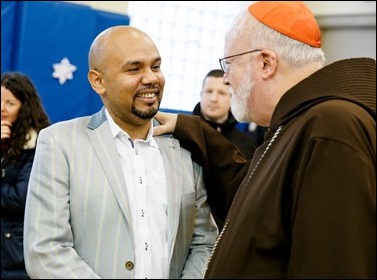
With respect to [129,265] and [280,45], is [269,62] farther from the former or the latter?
[129,265]

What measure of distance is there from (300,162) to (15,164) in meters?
2.68

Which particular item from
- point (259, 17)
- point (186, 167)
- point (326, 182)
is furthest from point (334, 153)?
point (186, 167)

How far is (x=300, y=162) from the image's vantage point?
5.31ft

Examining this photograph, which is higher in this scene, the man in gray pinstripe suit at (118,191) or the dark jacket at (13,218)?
the man in gray pinstripe suit at (118,191)

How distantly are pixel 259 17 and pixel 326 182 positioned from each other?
76 centimetres

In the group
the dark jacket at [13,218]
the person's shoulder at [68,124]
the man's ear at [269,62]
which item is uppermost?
the man's ear at [269,62]

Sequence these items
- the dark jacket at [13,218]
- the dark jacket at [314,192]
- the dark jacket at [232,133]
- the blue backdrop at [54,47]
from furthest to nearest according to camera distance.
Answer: the blue backdrop at [54,47] < the dark jacket at [232,133] < the dark jacket at [13,218] < the dark jacket at [314,192]

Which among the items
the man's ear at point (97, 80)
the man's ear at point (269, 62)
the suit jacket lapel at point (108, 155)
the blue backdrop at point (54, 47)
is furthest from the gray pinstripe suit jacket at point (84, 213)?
the blue backdrop at point (54, 47)

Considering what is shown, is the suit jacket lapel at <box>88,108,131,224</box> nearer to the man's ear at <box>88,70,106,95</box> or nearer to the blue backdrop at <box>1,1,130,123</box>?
the man's ear at <box>88,70,106,95</box>

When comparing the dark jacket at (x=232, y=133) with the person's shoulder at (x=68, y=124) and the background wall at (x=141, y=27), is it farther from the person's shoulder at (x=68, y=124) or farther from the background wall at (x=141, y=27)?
the person's shoulder at (x=68, y=124)

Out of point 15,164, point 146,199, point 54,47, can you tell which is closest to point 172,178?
point 146,199

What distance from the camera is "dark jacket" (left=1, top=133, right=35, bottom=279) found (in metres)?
3.85

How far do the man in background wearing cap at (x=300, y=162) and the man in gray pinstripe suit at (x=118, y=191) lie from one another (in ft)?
1.10

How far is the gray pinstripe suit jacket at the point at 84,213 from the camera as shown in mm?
2033
